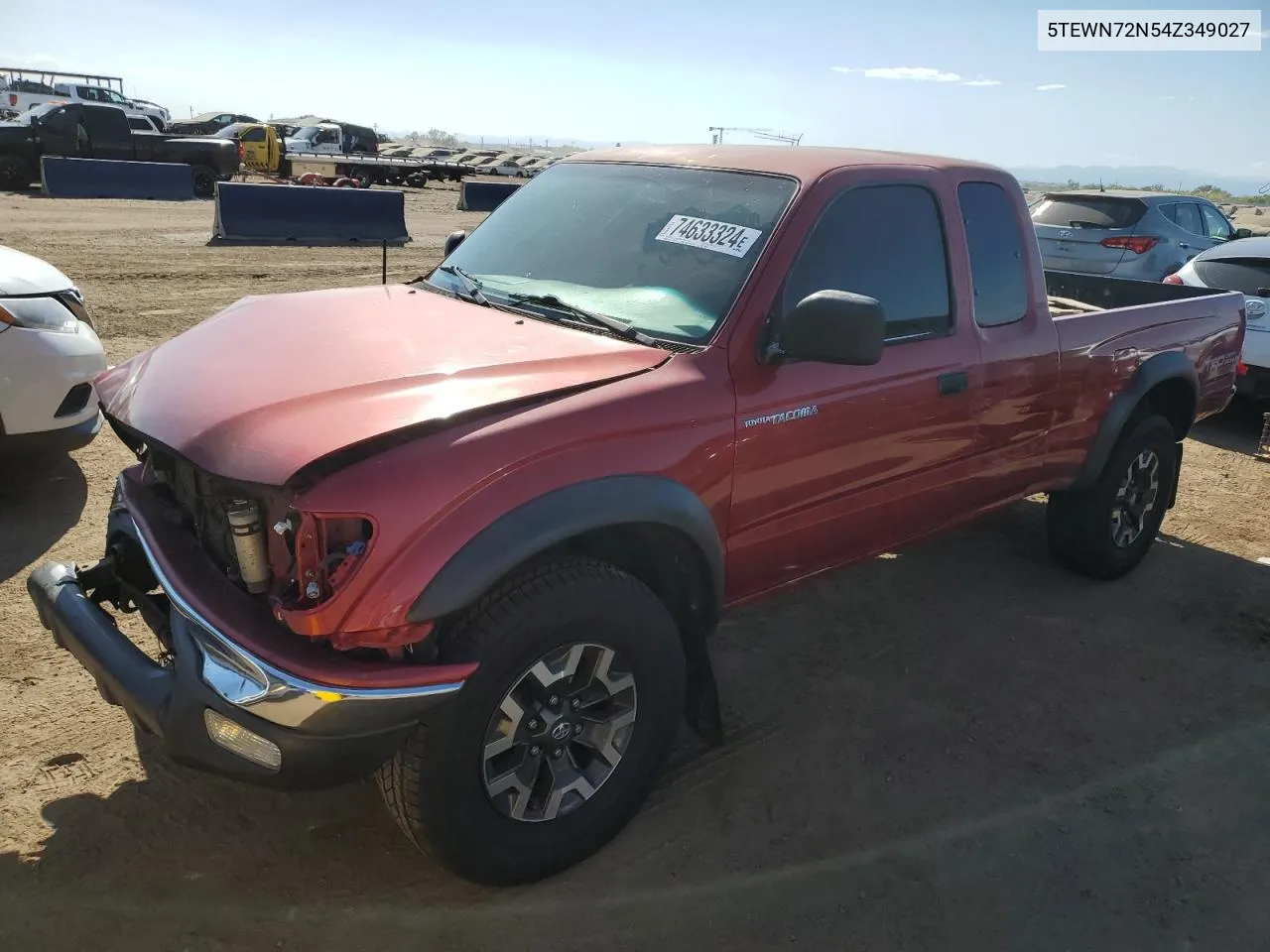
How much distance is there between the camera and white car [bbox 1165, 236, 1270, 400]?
7.71 m

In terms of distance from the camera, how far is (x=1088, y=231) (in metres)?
11.1

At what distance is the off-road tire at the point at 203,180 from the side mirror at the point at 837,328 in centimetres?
2369

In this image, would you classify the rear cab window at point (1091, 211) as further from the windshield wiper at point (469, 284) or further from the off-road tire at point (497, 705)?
the off-road tire at point (497, 705)

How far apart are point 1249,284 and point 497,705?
8178 mm

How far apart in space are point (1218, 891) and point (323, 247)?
15.4 metres

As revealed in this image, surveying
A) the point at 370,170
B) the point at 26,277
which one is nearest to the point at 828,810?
the point at 26,277

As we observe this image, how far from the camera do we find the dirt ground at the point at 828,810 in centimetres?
267

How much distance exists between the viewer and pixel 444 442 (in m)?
2.36

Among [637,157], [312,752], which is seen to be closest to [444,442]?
[312,752]

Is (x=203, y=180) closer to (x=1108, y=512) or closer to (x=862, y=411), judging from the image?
(x=1108, y=512)

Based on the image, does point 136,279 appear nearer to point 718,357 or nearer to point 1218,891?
point 718,357

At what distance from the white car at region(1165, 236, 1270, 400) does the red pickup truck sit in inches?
180

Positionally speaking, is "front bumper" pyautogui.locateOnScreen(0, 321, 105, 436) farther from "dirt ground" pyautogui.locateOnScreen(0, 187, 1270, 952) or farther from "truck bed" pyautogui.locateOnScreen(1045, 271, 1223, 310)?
"truck bed" pyautogui.locateOnScreen(1045, 271, 1223, 310)

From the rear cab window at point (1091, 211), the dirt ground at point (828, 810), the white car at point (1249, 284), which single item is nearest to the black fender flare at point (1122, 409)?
the dirt ground at point (828, 810)
